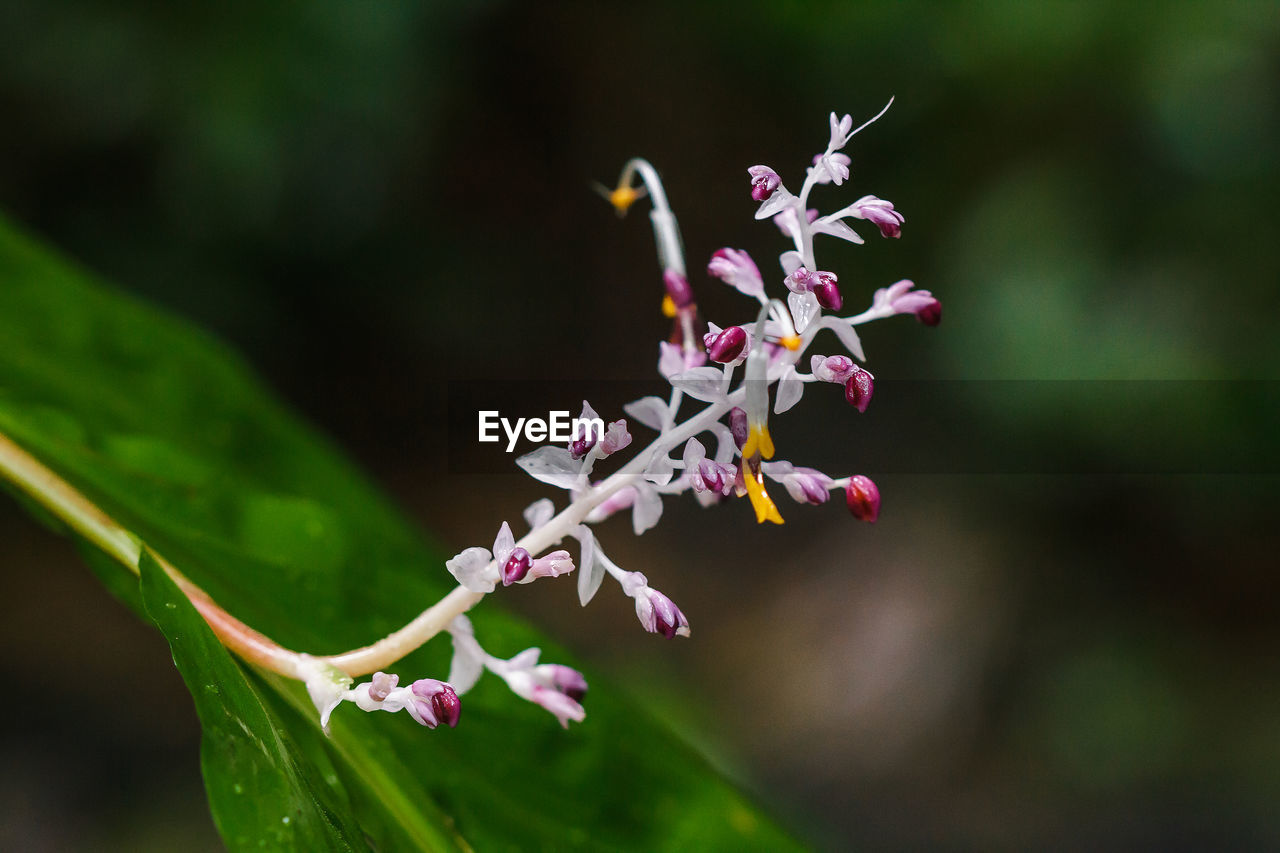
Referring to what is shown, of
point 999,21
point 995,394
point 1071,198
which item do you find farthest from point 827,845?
point 999,21

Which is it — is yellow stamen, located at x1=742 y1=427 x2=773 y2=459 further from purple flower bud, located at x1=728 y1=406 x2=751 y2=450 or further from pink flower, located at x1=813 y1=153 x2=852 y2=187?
pink flower, located at x1=813 y1=153 x2=852 y2=187

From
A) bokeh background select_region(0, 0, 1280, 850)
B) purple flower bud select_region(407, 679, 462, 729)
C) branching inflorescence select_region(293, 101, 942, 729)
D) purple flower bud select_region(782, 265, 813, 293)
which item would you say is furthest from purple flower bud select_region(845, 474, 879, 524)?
bokeh background select_region(0, 0, 1280, 850)

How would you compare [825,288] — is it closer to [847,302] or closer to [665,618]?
[665,618]

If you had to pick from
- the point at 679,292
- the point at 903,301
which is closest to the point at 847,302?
the point at 679,292

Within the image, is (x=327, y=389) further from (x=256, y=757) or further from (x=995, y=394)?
(x=256, y=757)

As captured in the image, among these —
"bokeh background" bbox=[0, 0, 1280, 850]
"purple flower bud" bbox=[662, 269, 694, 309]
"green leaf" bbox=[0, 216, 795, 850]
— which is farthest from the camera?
"bokeh background" bbox=[0, 0, 1280, 850]
